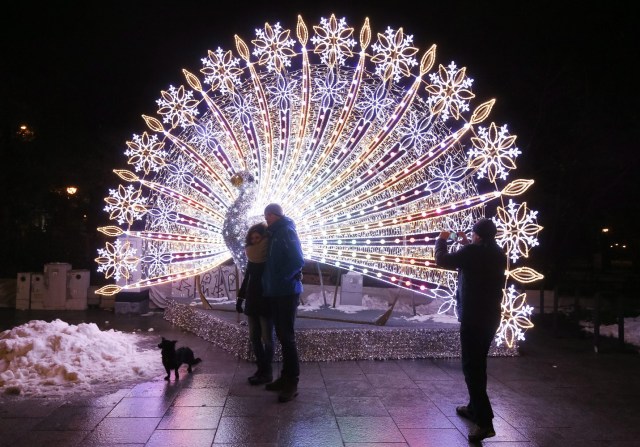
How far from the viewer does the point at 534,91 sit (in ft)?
59.2

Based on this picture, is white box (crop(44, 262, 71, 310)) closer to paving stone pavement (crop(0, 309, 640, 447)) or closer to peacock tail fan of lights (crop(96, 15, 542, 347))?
peacock tail fan of lights (crop(96, 15, 542, 347))

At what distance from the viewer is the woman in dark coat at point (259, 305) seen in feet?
20.4

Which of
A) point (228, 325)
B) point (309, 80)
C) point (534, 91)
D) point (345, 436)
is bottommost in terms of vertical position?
point (345, 436)

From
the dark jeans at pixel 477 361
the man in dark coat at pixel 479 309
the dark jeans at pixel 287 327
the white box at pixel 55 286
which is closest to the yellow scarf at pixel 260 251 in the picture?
the dark jeans at pixel 287 327

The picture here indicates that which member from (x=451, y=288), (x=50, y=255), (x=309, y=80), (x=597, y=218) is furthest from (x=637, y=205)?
(x=50, y=255)

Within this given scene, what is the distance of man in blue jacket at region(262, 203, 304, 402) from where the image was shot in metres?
5.74

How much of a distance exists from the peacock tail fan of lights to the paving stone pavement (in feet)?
4.51

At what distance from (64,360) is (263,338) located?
8.05ft

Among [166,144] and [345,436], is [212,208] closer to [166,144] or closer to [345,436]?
[166,144]

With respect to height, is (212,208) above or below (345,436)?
above

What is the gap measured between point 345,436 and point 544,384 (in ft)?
10.8

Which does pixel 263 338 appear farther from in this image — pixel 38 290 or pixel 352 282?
pixel 38 290

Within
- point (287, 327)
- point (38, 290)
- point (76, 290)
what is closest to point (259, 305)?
point (287, 327)

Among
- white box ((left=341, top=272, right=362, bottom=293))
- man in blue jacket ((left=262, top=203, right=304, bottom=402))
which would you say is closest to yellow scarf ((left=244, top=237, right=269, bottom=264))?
man in blue jacket ((left=262, top=203, right=304, bottom=402))
